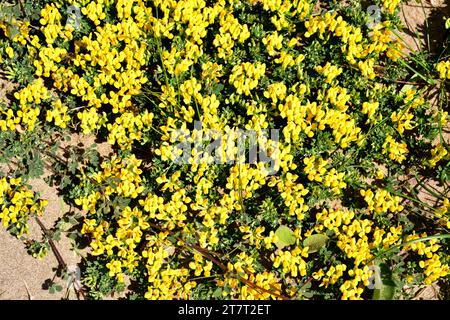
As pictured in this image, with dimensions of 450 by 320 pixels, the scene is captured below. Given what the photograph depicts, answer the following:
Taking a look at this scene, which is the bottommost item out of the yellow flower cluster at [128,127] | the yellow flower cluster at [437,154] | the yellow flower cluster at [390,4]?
the yellow flower cluster at [437,154]

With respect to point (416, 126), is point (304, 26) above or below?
above

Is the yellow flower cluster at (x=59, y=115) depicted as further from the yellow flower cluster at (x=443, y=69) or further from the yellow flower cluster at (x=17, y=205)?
the yellow flower cluster at (x=443, y=69)

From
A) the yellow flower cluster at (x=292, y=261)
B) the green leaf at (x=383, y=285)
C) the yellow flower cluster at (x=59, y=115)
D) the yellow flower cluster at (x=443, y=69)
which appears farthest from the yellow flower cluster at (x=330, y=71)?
the yellow flower cluster at (x=59, y=115)

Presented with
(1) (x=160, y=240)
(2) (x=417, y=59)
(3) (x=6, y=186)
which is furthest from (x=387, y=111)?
(3) (x=6, y=186)

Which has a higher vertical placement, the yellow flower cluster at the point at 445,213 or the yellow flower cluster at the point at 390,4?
the yellow flower cluster at the point at 390,4

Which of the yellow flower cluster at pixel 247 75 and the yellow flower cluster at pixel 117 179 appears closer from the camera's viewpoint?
the yellow flower cluster at pixel 117 179

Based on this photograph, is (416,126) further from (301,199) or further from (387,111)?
(301,199)

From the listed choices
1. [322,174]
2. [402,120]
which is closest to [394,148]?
[402,120]

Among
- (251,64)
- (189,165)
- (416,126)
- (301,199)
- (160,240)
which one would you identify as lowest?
(160,240)
